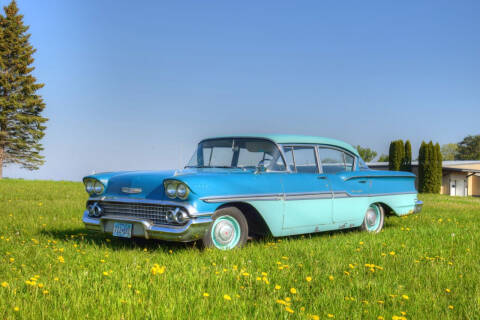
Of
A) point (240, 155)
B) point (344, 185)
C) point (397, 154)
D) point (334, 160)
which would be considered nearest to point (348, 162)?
point (334, 160)

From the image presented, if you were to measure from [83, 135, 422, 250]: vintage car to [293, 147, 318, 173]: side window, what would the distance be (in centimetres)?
1

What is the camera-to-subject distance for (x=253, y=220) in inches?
238

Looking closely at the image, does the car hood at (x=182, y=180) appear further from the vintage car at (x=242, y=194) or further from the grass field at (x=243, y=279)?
the grass field at (x=243, y=279)

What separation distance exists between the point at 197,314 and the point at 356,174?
486 centimetres

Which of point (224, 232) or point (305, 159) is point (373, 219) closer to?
point (305, 159)

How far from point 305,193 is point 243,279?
2489 millimetres

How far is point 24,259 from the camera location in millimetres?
5070

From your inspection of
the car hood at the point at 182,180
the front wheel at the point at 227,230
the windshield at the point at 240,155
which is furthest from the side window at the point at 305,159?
the front wheel at the point at 227,230

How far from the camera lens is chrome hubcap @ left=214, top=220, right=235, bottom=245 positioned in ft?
18.0

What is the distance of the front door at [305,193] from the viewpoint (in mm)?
6195

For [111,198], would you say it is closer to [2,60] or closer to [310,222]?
[310,222]

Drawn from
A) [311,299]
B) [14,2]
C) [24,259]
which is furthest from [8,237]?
[14,2]

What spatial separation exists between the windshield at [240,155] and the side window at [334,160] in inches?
42.0

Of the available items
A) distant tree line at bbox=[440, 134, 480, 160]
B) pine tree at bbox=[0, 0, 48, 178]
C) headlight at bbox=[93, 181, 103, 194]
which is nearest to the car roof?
headlight at bbox=[93, 181, 103, 194]
